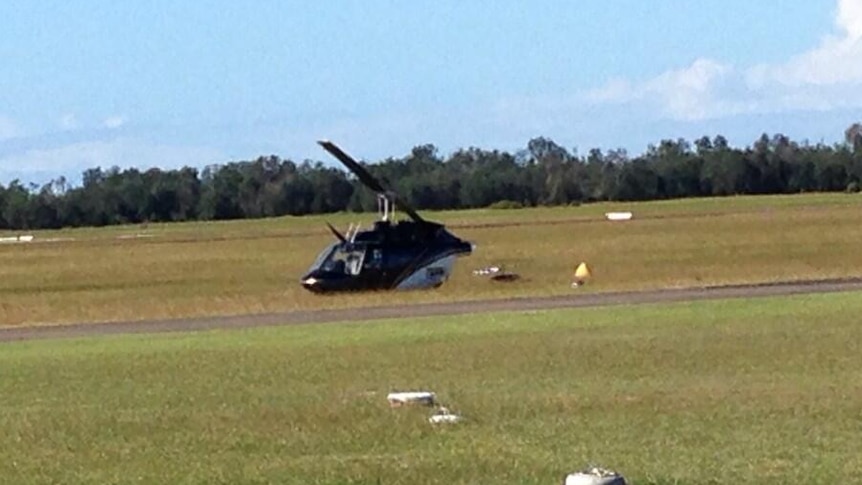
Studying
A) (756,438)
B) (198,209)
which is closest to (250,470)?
(756,438)

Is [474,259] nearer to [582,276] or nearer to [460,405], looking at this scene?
[582,276]

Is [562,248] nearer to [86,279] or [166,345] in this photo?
[86,279]

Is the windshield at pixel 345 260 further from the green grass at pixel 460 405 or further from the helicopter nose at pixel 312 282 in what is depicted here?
the green grass at pixel 460 405

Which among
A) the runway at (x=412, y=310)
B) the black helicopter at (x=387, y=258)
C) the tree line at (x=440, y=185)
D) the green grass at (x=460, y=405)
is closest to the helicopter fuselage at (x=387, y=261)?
the black helicopter at (x=387, y=258)

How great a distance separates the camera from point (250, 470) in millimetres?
14242

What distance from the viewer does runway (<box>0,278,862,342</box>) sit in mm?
36062

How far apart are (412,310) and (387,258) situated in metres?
9.47

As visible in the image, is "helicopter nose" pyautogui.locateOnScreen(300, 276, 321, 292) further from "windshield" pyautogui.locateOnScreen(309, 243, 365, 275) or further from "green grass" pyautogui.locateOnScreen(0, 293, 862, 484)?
"green grass" pyautogui.locateOnScreen(0, 293, 862, 484)

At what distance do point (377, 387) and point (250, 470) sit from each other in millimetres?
6812

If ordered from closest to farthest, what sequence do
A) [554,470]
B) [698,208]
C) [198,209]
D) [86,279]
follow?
[554,470], [86,279], [698,208], [198,209]

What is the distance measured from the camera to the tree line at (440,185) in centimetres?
14912

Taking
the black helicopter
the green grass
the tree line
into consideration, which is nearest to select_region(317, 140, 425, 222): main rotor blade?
the black helicopter

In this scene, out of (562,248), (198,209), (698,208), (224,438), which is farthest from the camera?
(198,209)

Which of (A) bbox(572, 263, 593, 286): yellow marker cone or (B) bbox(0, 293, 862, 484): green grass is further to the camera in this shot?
(A) bbox(572, 263, 593, 286): yellow marker cone
